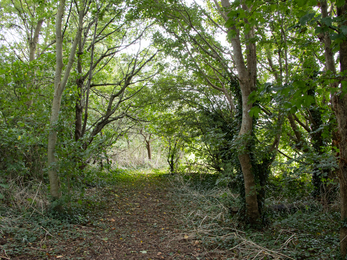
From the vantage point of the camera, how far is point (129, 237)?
435 centimetres

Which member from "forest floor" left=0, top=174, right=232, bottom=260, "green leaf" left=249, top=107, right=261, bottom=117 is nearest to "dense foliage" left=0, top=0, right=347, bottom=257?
"green leaf" left=249, top=107, right=261, bottom=117

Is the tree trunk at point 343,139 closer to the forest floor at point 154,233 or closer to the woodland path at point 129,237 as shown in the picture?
the forest floor at point 154,233

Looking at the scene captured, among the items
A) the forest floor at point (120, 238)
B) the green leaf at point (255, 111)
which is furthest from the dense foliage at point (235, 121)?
the forest floor at point (120, 238)

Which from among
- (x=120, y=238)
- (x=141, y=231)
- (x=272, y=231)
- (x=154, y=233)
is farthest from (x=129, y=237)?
(x=272, y=231)

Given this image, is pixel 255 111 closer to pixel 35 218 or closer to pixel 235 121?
pixel 235 121

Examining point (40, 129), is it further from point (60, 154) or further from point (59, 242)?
point (59, 242)

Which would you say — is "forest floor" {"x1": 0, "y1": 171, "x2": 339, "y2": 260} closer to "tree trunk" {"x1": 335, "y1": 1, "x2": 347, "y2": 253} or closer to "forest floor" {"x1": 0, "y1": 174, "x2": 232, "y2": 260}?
"forest floor" {"x1": 0, "y1": 174, "x2": 232, "y2": 260}

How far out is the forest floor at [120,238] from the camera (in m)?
3.32

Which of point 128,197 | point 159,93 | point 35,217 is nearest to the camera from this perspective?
point 35,217

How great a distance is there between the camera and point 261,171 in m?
4.90

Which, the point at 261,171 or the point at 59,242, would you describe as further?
the point at 261,171

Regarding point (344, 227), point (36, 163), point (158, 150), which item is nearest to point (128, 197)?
point (36, 163)

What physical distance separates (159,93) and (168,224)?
510cm

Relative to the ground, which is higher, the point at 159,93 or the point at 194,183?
the point at 159,93
